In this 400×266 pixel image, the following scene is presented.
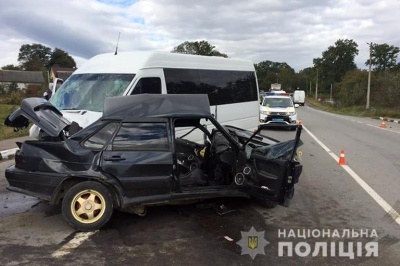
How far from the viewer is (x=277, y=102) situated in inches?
782

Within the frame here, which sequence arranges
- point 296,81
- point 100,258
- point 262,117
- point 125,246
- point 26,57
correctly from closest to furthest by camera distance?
point 100,258 → point 125,246 → point 262,117 → point 26,57 → point 296,81

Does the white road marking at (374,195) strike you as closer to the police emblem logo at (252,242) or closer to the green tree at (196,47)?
the police emblem logo at (252,242)

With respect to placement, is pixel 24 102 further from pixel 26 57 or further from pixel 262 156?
pixel 26 57

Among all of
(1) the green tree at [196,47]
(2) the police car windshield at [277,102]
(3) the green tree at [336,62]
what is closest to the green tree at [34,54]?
(1) the green tree at [196,47]

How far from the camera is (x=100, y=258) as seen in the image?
4.08 metres

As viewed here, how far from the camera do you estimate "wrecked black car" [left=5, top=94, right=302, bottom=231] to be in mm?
4801

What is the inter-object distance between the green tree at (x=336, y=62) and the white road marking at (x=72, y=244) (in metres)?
115

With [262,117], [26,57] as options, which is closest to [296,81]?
[26,57]

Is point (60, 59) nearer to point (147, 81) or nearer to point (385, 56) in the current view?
point (385, 56)

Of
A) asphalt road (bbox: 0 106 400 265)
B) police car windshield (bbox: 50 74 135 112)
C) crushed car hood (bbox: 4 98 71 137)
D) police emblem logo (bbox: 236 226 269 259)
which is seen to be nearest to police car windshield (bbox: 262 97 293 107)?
police car windshield (bbox: 50 74 135 112)

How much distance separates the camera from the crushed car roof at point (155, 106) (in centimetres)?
511

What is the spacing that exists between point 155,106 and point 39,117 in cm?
160

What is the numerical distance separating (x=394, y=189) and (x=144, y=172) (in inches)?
194

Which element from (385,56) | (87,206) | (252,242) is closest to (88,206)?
(87,206)
